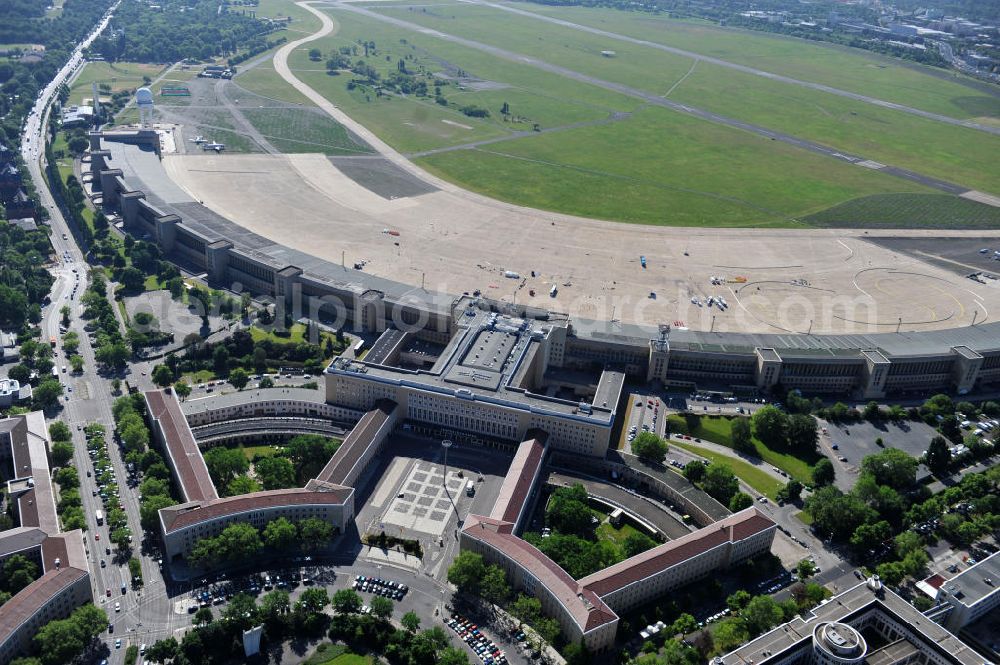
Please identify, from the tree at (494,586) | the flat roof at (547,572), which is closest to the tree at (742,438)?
the flat roof at (547,572)

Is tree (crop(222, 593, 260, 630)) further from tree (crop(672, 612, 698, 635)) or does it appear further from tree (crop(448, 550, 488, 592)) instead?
tree (crop(672, 612, 698, 635))

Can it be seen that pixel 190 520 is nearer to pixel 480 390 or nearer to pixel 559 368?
pixel 480 390

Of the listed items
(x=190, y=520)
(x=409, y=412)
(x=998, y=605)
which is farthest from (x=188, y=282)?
(x=998, y=605)

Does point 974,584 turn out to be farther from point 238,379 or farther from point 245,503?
point 238,379

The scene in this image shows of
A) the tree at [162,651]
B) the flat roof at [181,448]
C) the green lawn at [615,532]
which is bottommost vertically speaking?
the green lawn at [615,532]

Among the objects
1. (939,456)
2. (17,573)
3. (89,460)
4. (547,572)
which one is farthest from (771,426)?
(17,573)

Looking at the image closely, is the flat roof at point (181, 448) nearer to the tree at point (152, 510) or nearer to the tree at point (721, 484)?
the tree at point (152, 510)
